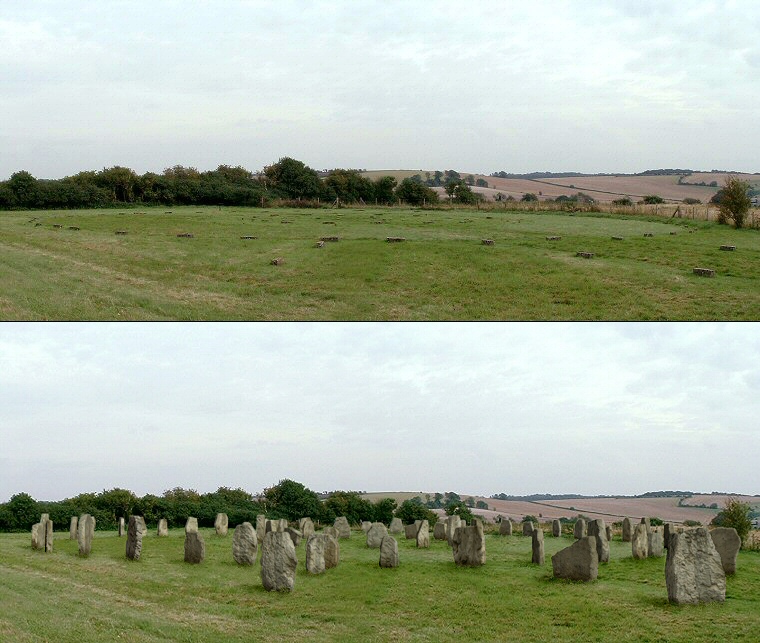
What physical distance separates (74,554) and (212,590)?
7.78 meters

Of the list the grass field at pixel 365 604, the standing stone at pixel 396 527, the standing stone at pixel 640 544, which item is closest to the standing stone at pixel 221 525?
the standing stone at pixel 396 527

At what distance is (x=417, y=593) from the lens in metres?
17.8

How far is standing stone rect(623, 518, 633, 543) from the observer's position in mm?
26611

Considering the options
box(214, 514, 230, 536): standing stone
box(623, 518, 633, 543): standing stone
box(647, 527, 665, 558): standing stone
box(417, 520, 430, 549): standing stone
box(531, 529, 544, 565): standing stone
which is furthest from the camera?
box(214, 514, 230, 536): standing stone

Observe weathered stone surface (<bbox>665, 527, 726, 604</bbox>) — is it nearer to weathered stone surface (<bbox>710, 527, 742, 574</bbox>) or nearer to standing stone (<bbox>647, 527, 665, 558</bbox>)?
weathered stone surface (<bbox>710, 527, 742, 574</bbox>)

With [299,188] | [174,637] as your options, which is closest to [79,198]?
[299,188]

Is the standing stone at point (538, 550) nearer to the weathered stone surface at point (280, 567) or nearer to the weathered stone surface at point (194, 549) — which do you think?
the weathered stone surface at point (280, 567)

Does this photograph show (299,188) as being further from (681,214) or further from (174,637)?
(174,637)

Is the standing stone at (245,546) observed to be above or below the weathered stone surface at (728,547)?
below

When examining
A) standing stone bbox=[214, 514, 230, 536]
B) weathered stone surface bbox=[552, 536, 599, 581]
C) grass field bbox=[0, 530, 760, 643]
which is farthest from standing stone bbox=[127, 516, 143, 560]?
weathered stone surface bbox=[552, 536, 599, 581]

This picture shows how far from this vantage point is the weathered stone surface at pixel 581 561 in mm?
17766

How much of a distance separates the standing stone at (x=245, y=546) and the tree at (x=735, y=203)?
32.4m

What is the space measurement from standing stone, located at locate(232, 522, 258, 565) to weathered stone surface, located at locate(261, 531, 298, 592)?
3.41 m

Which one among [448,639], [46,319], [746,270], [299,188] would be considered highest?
[299,188]
